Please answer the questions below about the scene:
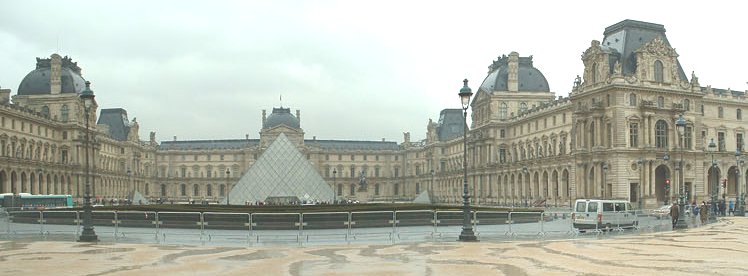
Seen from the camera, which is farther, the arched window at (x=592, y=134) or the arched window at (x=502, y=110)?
the arched window at (x=502, y=110)

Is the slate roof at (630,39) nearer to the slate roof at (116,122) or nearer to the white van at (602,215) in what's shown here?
the white van at (602,215)

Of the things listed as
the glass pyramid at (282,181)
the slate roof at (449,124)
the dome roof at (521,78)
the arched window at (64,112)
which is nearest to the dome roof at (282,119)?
the slate roof at (449,124)

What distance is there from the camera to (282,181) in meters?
62.8

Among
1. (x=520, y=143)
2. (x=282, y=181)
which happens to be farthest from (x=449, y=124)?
(x=282, y=181)

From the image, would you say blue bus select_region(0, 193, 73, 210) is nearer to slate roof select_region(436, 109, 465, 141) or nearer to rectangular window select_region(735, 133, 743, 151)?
rectangular window select_region(735, 133, 743, 151)

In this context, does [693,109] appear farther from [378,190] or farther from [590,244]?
[378,190]

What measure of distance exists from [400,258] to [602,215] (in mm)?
14425

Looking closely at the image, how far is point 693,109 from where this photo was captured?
5897 cm

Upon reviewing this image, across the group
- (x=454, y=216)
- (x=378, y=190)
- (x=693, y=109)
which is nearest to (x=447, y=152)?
(x=378, y=190)

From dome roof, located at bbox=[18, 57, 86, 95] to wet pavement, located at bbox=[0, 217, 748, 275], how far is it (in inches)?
2552

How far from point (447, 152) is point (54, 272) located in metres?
97.8

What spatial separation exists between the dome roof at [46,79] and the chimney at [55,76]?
268mm

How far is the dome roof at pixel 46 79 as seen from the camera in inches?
3312

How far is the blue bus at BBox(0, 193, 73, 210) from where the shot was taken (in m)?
55.8
